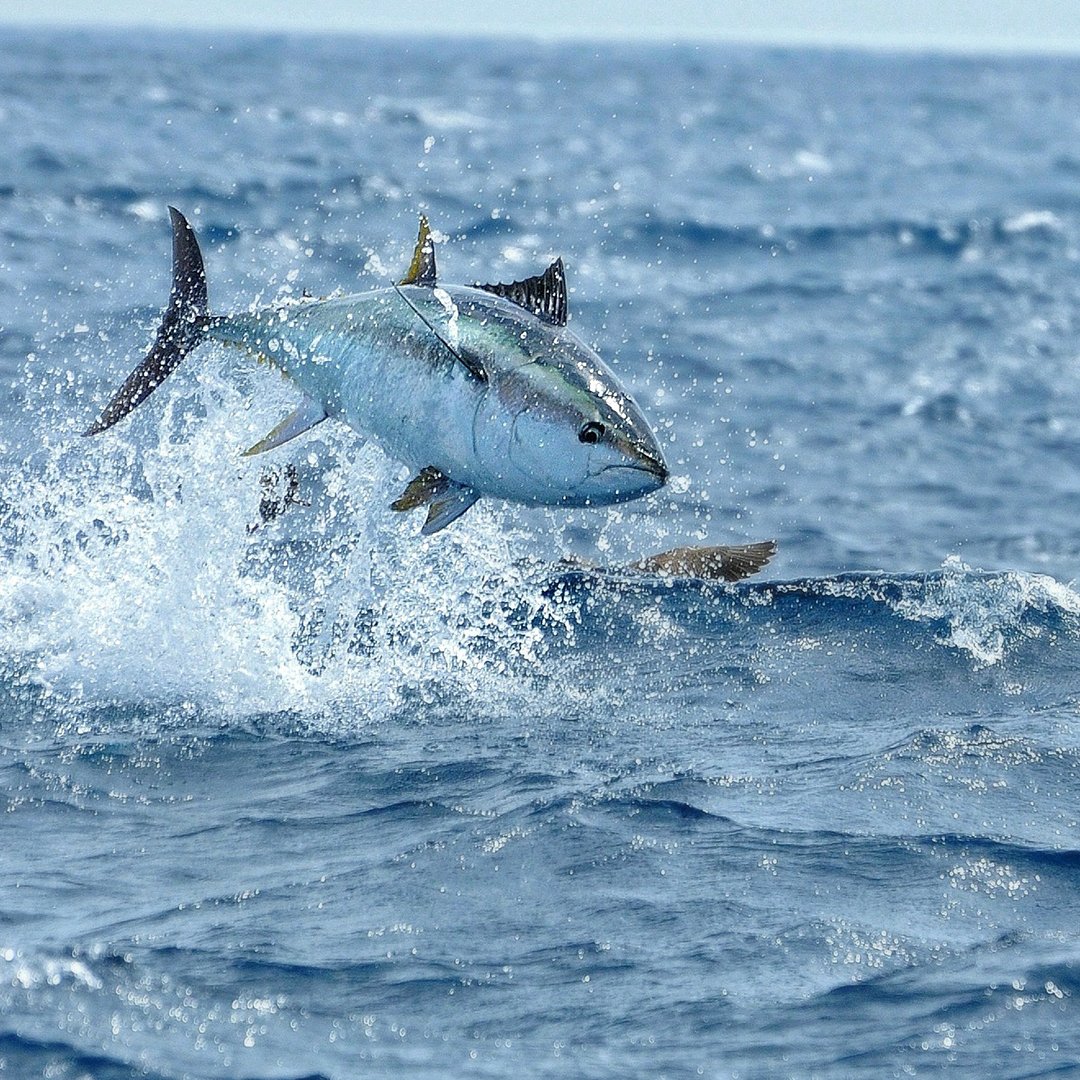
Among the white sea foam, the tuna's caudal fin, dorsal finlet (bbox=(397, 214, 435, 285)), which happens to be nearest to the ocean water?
the white sea foam

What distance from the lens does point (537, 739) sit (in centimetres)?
682

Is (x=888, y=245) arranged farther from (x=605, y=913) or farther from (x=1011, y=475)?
(x=605, y=913)

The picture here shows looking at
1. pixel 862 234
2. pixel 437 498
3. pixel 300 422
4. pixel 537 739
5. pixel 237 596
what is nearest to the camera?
pixel 437 498

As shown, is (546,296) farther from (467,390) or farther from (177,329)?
(177,329)

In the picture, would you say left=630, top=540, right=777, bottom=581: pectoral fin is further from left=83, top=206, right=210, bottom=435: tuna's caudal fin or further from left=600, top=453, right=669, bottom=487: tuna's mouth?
left=600, top=453, right=669, bottom=487: tuna's mouth

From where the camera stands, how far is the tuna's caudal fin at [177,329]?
20.4 ft

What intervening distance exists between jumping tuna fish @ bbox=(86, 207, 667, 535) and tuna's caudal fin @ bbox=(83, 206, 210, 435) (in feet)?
0.57

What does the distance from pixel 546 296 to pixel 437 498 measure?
77 centimetres

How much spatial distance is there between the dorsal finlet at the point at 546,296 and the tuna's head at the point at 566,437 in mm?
274

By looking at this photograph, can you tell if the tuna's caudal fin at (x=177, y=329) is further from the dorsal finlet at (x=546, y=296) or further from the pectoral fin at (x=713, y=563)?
the pectoral fin at (x=713, y=563)

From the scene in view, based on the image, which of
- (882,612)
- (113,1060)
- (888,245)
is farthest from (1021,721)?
(888,245)

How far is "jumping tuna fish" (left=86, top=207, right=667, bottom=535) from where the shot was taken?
5.01 m

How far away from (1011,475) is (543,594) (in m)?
6.32

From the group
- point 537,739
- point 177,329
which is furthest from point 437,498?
point 537,739
